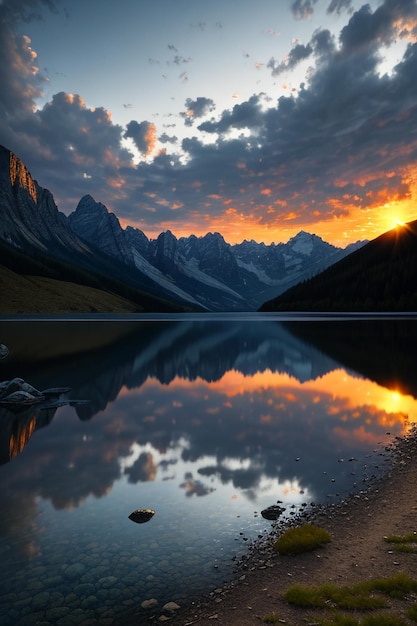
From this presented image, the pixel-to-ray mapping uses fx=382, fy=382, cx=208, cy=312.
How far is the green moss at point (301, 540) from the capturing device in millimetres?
12688

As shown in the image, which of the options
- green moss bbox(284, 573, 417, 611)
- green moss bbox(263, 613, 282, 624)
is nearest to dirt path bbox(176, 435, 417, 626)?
green moss bbox(263, 613, 282, 624)

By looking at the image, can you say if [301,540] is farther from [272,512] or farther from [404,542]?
[404,542]

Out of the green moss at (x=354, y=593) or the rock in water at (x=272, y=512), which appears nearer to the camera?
the green moss at (x=354, y=593)

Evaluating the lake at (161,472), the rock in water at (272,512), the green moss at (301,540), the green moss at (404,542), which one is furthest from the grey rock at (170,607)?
the green moss at (404,542)

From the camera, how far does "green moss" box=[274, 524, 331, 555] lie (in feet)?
41.6

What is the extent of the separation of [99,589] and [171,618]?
233 centimetres

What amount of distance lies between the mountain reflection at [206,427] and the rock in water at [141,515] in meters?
2.41

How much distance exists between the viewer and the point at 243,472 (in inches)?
771

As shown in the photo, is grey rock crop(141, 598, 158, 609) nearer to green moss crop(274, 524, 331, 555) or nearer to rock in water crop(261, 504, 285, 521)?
green moss crop(274, 524, 331, 555)

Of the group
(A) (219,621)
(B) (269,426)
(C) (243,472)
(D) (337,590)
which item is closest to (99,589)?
(A) (219,621)

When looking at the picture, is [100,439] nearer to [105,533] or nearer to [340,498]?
[105,533]

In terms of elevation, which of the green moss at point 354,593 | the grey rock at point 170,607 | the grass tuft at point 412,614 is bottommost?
the grey rock at point 170,607

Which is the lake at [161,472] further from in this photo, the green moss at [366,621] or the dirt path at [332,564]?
the green moss at [366,621]

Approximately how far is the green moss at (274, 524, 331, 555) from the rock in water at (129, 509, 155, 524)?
5.01m
